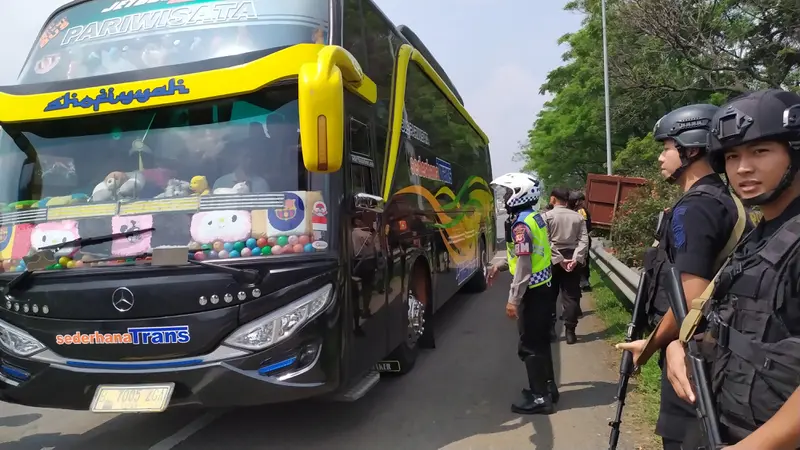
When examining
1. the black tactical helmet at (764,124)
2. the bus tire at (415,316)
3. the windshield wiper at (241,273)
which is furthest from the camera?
the bus tire at (415,316)

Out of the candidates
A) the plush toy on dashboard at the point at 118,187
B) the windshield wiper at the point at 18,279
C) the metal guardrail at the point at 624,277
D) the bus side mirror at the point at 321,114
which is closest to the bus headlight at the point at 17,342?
the windshield wiper at the point at 18,279

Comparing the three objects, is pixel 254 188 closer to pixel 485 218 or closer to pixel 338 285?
pixel 338 285

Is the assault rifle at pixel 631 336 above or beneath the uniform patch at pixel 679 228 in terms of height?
beneath

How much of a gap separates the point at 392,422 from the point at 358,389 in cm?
56

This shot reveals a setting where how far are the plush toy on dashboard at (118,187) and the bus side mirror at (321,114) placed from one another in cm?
130

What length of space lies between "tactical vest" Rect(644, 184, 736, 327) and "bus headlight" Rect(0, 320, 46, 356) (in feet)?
12.1

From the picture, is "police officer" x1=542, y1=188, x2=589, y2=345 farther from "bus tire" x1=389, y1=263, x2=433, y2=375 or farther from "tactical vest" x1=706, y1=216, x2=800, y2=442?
"tactical vest" x1=706, y1=216, x2=800, y2=442

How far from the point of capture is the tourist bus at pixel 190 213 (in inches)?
146

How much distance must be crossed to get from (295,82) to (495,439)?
283 centimetres

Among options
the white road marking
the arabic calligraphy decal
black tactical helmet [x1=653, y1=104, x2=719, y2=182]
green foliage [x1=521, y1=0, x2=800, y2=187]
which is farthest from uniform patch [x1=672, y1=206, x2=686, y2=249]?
green foliage [x1=521, y1=0, x2=800, y2=187]

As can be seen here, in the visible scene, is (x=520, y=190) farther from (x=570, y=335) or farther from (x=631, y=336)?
(x=570, y=335)

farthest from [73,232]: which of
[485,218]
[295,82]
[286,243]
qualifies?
[485,218]

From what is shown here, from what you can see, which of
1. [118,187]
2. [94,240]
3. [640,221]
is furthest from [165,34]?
[640,221]

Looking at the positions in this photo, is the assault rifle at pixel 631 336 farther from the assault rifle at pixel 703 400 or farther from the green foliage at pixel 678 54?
the green foliage at pixel 678 54
